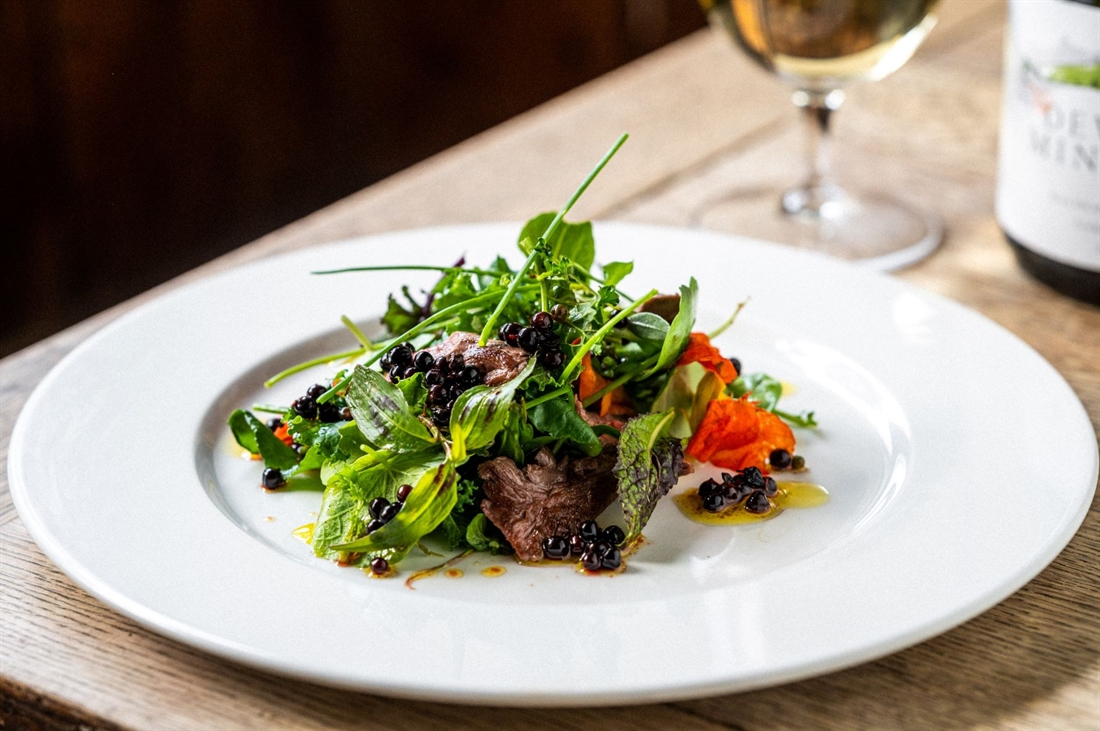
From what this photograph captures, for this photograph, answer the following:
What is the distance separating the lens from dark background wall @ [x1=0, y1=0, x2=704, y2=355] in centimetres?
218

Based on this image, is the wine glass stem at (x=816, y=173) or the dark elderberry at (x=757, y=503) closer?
the dark elderberry at (x=757, y=503)

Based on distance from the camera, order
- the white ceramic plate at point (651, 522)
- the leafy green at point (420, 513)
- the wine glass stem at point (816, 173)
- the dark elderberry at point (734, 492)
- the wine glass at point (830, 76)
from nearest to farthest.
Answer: the white ceramic plate at point (651, 522)
the leafy green at point (420, 513)
the dark elderberry at point (734, 492)
the wine glass at point (830, 76)
the wine glass stem at point (816, 173)

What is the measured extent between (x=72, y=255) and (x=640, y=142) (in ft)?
3.95

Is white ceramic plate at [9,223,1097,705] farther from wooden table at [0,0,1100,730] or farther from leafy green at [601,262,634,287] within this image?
leafy green at [601,262,634,287]

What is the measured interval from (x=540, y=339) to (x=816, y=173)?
0.82 metres

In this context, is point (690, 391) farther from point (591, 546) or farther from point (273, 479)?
point (273, 479)

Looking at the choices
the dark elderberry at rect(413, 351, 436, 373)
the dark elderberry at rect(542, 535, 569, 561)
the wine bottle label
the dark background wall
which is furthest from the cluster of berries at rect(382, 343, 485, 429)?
the dark background wall

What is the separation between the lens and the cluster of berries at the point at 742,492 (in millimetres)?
896

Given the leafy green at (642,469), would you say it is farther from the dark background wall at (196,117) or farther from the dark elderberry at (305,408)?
the dark background wall at (196,117)

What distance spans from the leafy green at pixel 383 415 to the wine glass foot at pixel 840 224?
771 millimetres

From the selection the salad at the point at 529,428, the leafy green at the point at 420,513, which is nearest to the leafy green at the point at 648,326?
the salad at the point at 529,428

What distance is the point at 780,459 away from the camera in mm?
960

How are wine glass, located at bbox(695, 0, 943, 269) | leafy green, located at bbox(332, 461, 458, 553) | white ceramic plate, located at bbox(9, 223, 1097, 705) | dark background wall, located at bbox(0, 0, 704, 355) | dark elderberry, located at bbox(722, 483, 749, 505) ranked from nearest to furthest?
white ceramic plate, located at bbox(9, 223, 1097, 705), leafy green, located at bbox(332, 461, 458, 553), dark elderberry, located at bbox(722, 483, 749, 505), wine glass, located at bbox(695, 0, 943, 269), dark background wall, located at bbox(0, 0, 704, 355)

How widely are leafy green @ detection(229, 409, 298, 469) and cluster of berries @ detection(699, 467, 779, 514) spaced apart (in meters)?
0.34
